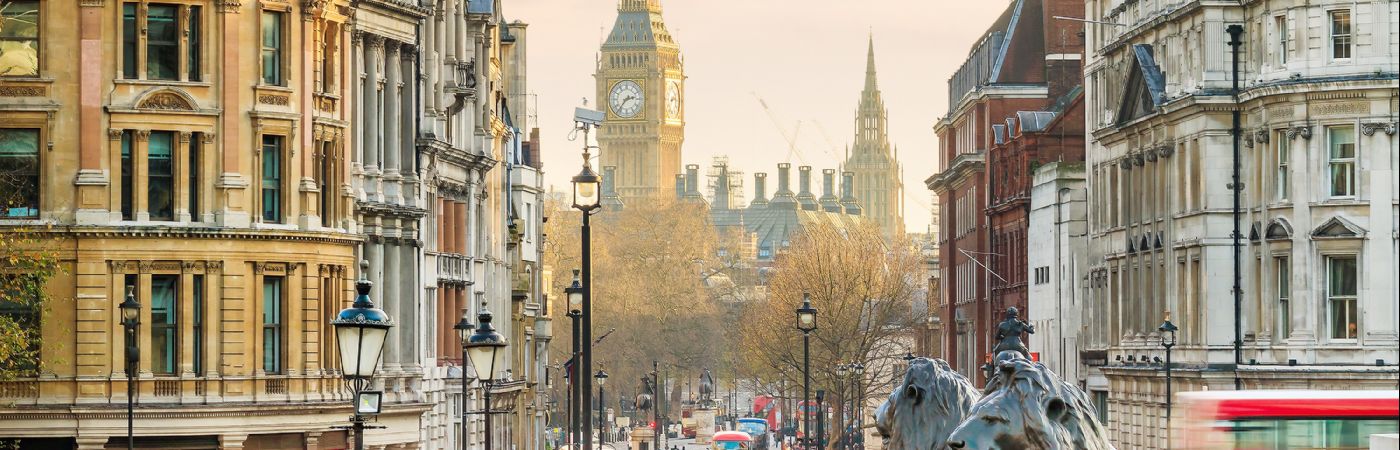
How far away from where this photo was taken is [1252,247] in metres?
64.9

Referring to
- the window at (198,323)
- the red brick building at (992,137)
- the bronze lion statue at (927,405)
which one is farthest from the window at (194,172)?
the red brick building at (992,137)

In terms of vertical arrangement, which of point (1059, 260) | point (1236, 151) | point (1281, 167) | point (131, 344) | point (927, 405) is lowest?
point (131, 344)

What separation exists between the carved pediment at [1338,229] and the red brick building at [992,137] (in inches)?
1258

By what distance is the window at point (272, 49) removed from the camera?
155 ft

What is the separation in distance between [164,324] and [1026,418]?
33425mm

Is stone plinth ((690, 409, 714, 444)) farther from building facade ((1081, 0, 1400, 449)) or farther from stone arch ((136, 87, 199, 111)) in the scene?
stone arch ((136, 87, 199, 111))

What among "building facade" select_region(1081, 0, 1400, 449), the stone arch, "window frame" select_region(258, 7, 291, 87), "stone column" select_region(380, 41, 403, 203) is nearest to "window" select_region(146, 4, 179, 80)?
the stone arch

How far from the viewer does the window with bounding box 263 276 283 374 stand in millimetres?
47594

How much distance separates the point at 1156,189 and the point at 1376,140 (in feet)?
32.6

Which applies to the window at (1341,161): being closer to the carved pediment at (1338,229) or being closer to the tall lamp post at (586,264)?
the carved pediment at (1338,229)

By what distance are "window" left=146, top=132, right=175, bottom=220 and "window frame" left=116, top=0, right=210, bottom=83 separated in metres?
0.98

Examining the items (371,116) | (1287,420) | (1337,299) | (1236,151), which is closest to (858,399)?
(1236,151)

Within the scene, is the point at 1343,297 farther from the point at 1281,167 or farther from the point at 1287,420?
the point at 1287,420

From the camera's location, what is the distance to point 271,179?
47.8 meters
